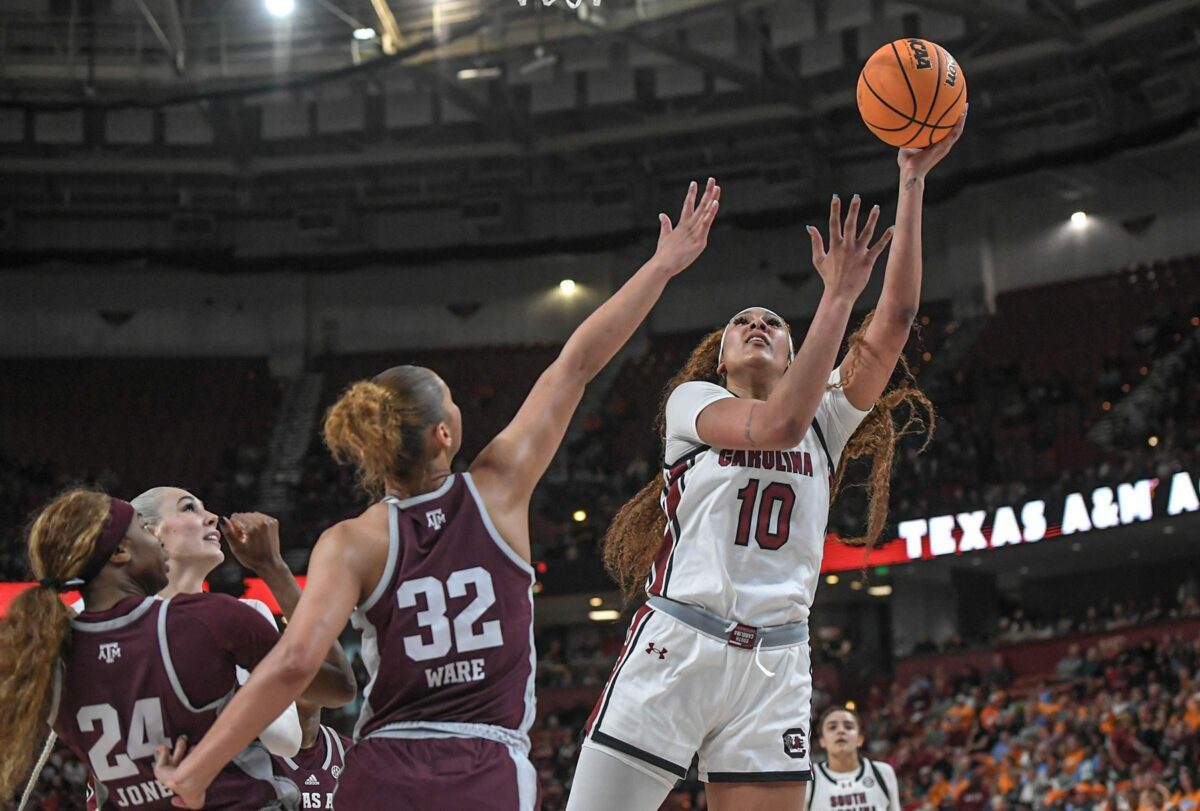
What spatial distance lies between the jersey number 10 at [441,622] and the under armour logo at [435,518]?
0.41ft

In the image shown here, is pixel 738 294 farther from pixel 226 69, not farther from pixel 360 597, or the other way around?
pixel 360 597

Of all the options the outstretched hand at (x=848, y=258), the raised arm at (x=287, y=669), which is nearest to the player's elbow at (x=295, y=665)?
the raised arm at (x=287, y=669)

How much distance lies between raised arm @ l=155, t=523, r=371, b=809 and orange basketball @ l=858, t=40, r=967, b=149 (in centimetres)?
274

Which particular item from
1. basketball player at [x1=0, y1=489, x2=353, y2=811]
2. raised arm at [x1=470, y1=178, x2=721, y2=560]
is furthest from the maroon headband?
raised arm at [x1=470, y1=178, x2=721, y2=560]

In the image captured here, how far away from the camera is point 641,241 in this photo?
96.2 feet

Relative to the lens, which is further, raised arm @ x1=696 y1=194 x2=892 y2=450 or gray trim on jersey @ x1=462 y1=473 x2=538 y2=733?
raised arm @ x1=696 y1=194 x2=892 y2=450

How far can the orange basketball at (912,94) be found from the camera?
5.03 m

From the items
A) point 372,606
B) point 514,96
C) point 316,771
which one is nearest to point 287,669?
point 372,606

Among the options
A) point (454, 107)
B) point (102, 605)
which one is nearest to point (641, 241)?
point (454, 107)

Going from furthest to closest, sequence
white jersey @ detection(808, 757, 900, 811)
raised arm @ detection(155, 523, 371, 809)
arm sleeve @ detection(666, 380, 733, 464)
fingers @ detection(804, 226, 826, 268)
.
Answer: white jersey @ detection(808, 757, 900, 811) < arm sleeve @ detection(666, 380, 733, 464) < fingers @ detection(804, 226, 826, 268) < raised arm @ detection(155, 523, 371, 809)

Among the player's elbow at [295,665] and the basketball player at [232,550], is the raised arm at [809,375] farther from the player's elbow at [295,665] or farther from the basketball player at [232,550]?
the player's elbow at [295,665]

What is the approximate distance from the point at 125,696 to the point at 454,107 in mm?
24564

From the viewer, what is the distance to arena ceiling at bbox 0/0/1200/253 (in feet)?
77.1

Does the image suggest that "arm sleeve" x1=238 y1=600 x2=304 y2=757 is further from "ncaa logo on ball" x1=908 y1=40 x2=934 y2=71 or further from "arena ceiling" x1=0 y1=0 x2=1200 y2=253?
"arena ceiling" x1=0 y1=0 x2=1200 y2=253
